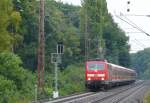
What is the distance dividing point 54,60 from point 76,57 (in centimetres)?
3536

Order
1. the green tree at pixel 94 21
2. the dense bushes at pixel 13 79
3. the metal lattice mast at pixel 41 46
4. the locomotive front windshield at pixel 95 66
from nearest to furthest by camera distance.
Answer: the dense bushes at pixel 13 79 < the metal lattice mast at pixel 41 46 < the locomotive front windshield at pixel 95 66 < the green tree at pixel 94 21

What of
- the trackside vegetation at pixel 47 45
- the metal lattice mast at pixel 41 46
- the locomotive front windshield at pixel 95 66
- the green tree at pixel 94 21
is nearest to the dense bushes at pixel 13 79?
the trackside vegetation at pixel 47 45

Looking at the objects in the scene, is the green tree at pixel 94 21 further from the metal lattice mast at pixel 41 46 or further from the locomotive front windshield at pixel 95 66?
the metal lattice mast at pixel 41 46

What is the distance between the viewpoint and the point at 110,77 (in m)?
56.4

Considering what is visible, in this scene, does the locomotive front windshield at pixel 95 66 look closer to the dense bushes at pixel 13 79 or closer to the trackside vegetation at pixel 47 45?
the trackside vegetation at pixel 47 45

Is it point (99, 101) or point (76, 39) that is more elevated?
point (76, 39)

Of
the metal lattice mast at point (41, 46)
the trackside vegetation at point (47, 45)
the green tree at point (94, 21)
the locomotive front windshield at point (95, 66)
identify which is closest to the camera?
the trackside vegetation at point (47, 45)

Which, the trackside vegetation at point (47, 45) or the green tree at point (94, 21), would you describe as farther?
the green tree at point (94, 21)

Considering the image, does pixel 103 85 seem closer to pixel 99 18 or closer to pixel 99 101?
pixel 99 101

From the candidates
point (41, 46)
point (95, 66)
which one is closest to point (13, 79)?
point (41, 46)

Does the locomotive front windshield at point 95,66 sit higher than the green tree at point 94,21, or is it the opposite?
the green tree at point 94,21

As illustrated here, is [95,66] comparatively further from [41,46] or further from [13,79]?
[13,79]

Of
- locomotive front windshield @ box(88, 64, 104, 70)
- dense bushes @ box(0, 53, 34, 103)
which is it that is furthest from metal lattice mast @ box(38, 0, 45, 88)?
locomotive front windshield @ box(88, 64, 104, 70)

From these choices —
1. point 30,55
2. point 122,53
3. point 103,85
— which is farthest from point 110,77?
point 122,53
